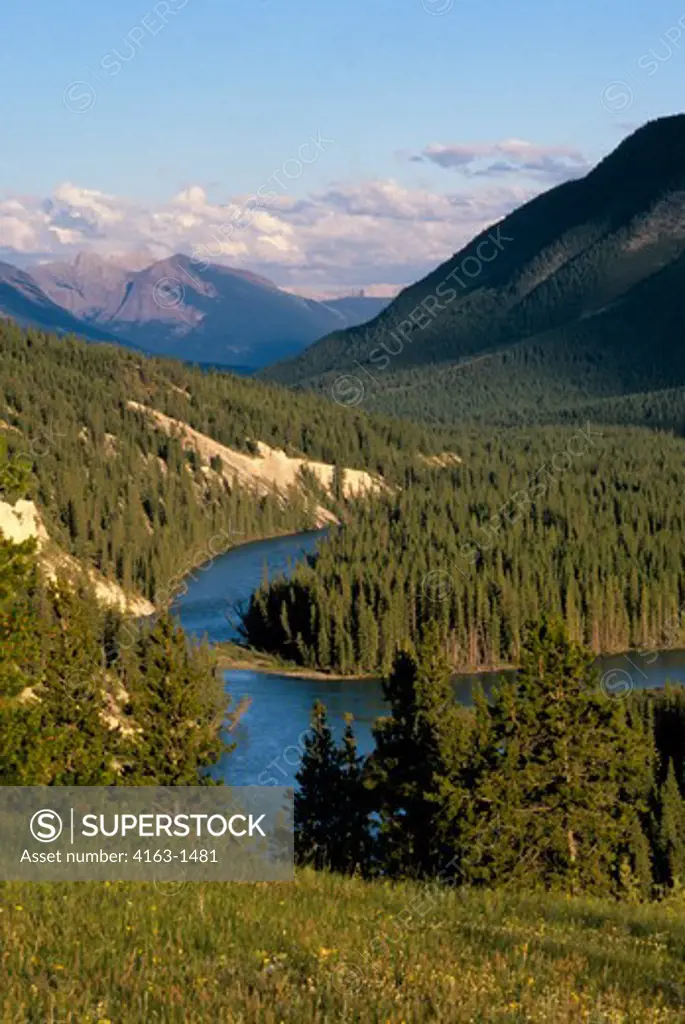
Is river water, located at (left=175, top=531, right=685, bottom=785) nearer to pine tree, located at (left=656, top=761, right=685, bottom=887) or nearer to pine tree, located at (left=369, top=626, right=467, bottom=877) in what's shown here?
pine tree, located at (left=656, top=761, right=685, bottom=887)

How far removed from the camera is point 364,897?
2200 centimetres

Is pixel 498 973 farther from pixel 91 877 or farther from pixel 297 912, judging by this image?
pixel 91 877

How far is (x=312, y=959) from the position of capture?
16.0m

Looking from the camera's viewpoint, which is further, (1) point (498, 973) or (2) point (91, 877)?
(2) point (91, 877)

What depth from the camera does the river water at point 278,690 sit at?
88.2 meters

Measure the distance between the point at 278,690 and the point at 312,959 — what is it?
4061 inches

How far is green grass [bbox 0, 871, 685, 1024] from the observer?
13891 millimetres

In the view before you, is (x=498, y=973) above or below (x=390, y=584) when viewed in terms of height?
below

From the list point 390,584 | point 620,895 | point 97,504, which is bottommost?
point 620,895

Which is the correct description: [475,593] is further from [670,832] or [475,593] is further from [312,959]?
[312,959]

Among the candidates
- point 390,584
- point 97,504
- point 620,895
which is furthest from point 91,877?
point 97,504

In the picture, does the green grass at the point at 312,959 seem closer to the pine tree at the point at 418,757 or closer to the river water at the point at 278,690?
the pine tree at the point at 418,757

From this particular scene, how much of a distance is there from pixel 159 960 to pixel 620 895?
36827mm

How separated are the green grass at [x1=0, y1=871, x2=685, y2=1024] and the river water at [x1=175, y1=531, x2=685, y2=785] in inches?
2360
